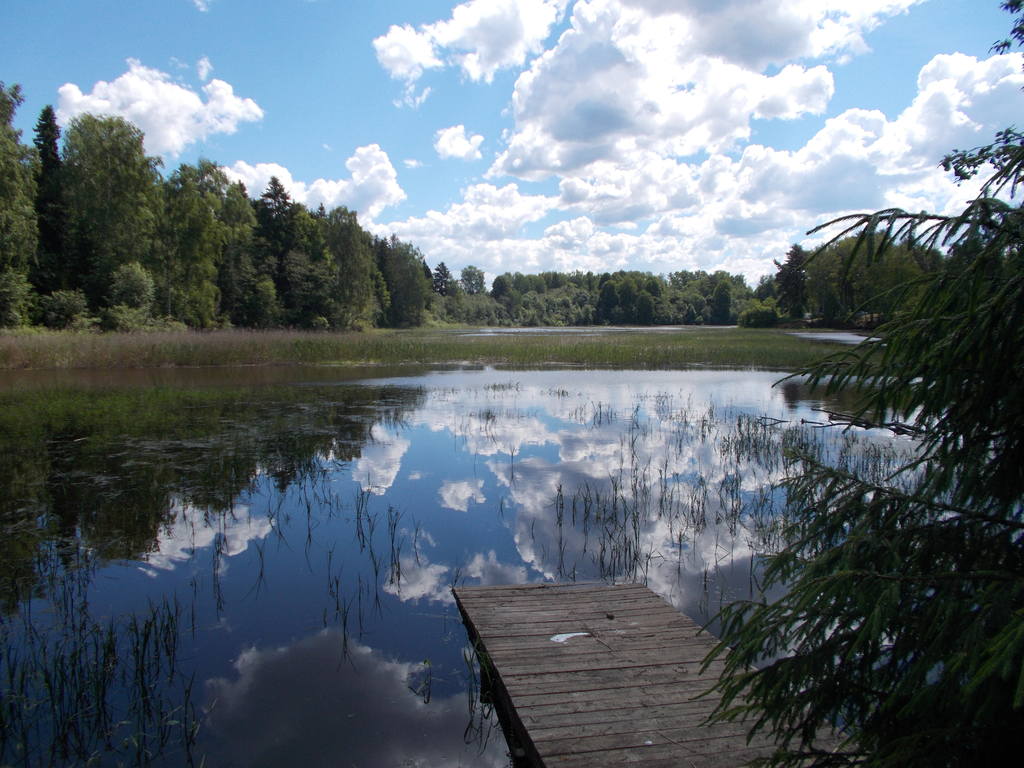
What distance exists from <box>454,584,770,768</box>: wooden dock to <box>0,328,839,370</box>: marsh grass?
2365 centimetres

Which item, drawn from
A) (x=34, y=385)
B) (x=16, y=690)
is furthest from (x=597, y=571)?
(x=34, y=385)

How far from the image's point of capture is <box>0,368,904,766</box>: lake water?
4107 mm

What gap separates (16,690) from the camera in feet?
13.5

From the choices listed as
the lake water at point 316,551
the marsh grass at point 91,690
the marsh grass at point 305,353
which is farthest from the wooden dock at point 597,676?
the marsh grass at point 305,353

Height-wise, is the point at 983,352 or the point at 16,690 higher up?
the point at 983,352

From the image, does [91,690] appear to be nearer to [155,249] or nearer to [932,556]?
[932,556]

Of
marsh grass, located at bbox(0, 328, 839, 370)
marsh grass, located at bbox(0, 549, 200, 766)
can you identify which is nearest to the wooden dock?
marsh grass, located at bbox(0, 549, 200, 766)

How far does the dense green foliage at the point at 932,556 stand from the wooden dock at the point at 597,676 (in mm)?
915

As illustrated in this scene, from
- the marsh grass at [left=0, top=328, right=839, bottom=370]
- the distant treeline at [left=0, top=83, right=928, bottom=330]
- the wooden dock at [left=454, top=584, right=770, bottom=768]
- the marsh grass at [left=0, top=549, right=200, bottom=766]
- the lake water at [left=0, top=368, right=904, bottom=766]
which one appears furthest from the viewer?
the distant treeline at [left=0, top=83, right=928, bottom=330]

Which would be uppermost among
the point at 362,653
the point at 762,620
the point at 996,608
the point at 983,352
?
the point at 983,352

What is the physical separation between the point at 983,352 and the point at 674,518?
6.34 meters

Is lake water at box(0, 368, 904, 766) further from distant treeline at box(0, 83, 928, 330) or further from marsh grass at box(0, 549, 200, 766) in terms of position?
distant treeline at box(0, 83, 928, 330)

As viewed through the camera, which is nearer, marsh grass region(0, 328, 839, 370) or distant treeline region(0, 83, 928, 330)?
marsh grass region(0, 328, 839, 370)

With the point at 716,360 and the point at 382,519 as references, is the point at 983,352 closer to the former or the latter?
the point at 382,519
